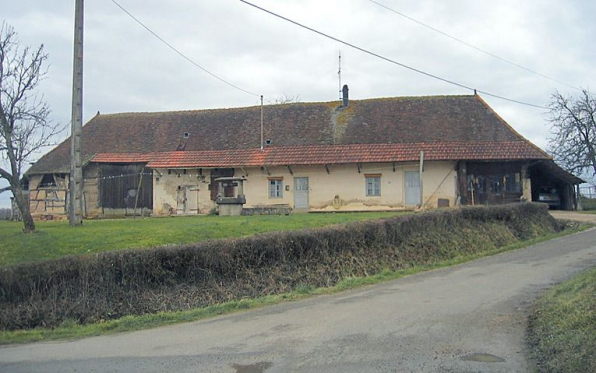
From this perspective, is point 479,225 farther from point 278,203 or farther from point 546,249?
point 278,203

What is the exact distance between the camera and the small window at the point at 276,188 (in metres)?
33.6

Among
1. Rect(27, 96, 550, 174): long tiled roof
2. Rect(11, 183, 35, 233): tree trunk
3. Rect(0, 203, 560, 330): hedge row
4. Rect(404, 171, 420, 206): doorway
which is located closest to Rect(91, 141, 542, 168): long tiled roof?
Rect(27, 96, 550, 174): long tiled roof

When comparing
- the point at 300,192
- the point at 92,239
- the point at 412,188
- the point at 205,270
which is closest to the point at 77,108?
the point at 92,239

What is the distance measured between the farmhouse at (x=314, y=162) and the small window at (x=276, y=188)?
59 millimetres

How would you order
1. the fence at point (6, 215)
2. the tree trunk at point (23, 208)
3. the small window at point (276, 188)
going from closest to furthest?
the tree trunk at point (23, 208), the small window at point (276, 188), the fence at point (6, 215)

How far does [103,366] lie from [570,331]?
6.08m

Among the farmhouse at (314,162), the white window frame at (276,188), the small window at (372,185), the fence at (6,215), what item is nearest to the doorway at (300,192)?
the farmhouse at (314,162)

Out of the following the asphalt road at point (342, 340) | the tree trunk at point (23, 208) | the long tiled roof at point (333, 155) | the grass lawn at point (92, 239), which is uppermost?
the long tiled roof at point (333, 155)

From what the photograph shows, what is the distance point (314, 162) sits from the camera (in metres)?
32.2

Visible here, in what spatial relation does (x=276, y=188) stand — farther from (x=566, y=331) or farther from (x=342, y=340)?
(x=566, y=331)

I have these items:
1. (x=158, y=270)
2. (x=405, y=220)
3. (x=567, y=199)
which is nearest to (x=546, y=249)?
(x=405, y=220)

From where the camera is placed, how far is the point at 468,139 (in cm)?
3228

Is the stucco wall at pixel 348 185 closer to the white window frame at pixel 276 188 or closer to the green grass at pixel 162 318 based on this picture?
the white window frame at pixel 276 188

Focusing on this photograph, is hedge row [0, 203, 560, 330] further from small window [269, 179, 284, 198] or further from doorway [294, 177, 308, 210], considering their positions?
small window [269, 179, 284, 198]
